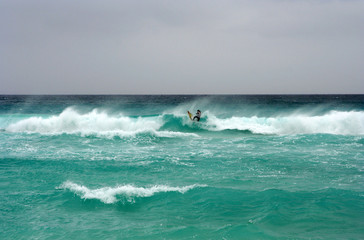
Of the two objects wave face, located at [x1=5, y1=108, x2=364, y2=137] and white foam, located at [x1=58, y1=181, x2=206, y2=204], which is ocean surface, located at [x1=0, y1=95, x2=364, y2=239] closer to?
white foam, located at [x1=58, y1=181, x2=206, y2=204]

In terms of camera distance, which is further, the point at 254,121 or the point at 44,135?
the point at 254,121

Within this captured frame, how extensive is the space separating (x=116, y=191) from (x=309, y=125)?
20.1m

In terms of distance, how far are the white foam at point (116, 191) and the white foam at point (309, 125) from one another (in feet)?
52.0

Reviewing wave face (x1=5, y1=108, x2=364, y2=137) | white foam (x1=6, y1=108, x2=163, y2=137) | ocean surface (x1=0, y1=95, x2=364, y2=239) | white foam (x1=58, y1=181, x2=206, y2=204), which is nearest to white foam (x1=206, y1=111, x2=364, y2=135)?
wave face (x1=5, y1=108, x2=364, y2=137)

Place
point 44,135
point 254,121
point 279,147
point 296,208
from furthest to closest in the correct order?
point 254,121 → point 44,135 → point 279,147 → point 296,208

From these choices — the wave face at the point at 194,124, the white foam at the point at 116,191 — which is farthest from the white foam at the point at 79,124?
the white foam at the point at 116,191

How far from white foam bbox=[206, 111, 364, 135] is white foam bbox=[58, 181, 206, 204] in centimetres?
1586

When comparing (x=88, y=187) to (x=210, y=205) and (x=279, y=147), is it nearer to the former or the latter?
(x=210, y=205)

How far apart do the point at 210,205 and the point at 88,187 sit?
4117 millimetres

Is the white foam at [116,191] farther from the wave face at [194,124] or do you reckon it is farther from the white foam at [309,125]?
the white foam at [309,125]

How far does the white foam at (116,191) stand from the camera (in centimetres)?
853

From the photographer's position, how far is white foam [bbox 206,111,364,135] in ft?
76.2

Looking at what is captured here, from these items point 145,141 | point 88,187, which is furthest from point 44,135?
point 88,187

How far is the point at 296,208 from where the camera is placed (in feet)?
25.3
